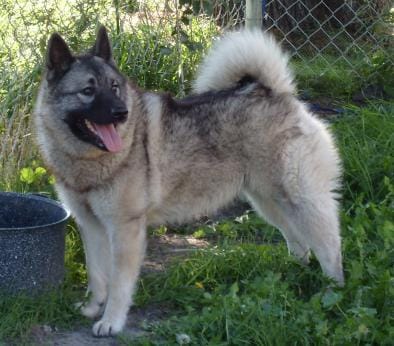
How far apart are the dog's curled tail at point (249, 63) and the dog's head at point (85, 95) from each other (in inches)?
22.5

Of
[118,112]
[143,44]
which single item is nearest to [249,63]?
[118,112]

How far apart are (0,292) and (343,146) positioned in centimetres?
220

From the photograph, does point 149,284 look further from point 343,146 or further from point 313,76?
point 313,76

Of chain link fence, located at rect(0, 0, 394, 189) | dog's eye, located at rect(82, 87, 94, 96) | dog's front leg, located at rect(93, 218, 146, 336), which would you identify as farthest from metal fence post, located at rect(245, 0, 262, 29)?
dog's front leg, located at rect(93, 218, 146, 336)

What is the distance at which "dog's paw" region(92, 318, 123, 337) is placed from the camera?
3.20 metres

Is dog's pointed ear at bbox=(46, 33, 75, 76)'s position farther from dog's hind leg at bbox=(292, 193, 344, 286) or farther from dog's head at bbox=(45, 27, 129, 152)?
dog's hind leg at bbox=(292, 193, 344, 286)

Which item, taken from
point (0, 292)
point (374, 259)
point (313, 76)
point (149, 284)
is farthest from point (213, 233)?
point (313, 76)

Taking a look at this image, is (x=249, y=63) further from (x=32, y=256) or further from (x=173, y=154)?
(x=32, y=256)

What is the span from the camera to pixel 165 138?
3445 millimetres

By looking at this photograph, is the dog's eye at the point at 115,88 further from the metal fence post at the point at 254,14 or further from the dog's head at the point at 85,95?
the metal fence post at the point at 254,14

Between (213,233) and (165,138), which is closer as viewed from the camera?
(165,138)

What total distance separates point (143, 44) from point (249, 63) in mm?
2049

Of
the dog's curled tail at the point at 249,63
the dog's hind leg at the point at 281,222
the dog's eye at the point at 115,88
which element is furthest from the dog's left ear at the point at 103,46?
the dog's hind leg at the point at 281,222

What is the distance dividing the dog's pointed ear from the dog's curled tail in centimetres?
74
